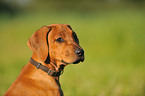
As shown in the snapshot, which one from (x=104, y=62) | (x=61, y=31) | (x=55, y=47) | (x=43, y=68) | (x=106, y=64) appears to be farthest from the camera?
(x=104, y=62)

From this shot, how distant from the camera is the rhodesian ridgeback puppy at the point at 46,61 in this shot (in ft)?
10.8

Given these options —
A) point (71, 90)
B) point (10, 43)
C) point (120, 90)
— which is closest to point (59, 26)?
point (71, 90)

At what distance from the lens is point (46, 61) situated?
3.58m

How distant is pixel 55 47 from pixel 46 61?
30 centimetres

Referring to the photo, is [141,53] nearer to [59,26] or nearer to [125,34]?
[125,34]

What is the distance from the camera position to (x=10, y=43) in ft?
52.7

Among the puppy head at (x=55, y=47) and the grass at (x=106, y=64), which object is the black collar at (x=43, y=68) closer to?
the puppy head at (x=55, y=47)

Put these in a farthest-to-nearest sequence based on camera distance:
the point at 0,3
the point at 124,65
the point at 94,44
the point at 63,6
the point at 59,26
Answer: the point at 63,6
the point at 0,3
the point at 94,44
the point at 124,65
the point at 59,26

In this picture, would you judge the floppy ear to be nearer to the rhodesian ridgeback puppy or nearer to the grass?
Result: the rhodesian ridgeback puppy

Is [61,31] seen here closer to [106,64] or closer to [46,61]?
[46,61]

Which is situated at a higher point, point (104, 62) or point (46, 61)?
point (46, 61)

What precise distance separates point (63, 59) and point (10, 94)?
1.07 meters

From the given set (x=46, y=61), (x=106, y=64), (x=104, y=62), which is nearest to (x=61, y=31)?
(x=46, y=61)

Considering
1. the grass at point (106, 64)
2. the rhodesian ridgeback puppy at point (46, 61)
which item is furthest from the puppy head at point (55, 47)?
the grass at point (106, 64)
